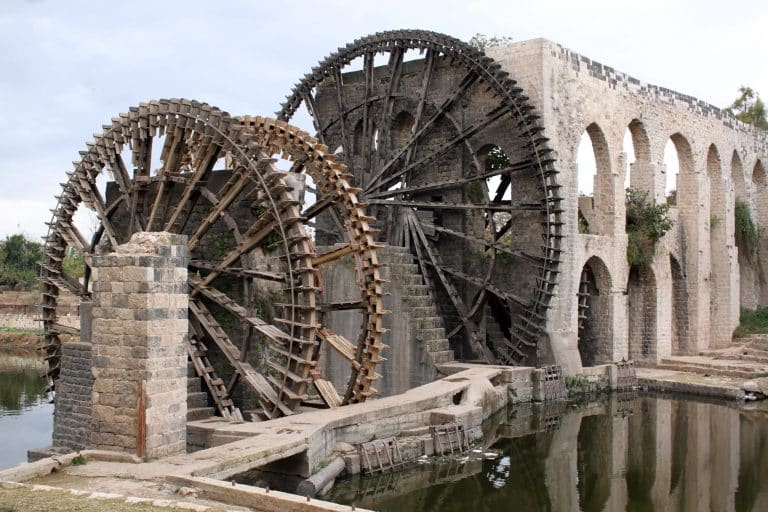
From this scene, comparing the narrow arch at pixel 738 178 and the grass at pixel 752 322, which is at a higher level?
the narrow arch at pixel 738 178

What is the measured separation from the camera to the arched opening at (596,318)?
1717cm

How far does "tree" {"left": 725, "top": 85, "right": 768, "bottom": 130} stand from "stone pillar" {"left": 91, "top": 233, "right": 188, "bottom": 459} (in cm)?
2831

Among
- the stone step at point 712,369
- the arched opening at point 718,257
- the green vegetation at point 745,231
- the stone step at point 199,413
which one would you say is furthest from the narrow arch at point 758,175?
the stone step at point 199,413

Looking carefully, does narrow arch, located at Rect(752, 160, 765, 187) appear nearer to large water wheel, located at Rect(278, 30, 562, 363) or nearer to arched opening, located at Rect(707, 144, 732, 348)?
arched opening, located at Rect(707, 144, 732, 348)

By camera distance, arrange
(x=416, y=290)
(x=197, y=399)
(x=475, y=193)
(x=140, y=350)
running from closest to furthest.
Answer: (x=140, y=350) → (x=197, y=399) → (x=416, y=290) → (x=475, y=193)

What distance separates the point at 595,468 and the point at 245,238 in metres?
5.39

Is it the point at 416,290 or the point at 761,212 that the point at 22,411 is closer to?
the point at 416,290

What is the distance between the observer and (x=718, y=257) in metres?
21.8

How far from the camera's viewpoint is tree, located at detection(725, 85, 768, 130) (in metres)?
30.9

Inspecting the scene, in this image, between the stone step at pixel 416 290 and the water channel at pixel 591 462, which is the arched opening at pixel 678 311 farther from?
the stone step at pixel 416 290

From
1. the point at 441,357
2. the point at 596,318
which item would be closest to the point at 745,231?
the point at 596,318

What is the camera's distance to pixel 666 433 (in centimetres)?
1261

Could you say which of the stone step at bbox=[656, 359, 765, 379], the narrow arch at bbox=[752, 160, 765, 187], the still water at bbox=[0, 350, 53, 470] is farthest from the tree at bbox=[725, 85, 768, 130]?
the still water at bbox=[0, 350, 53, 470]

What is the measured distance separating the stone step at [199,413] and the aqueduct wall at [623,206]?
7110 mm
